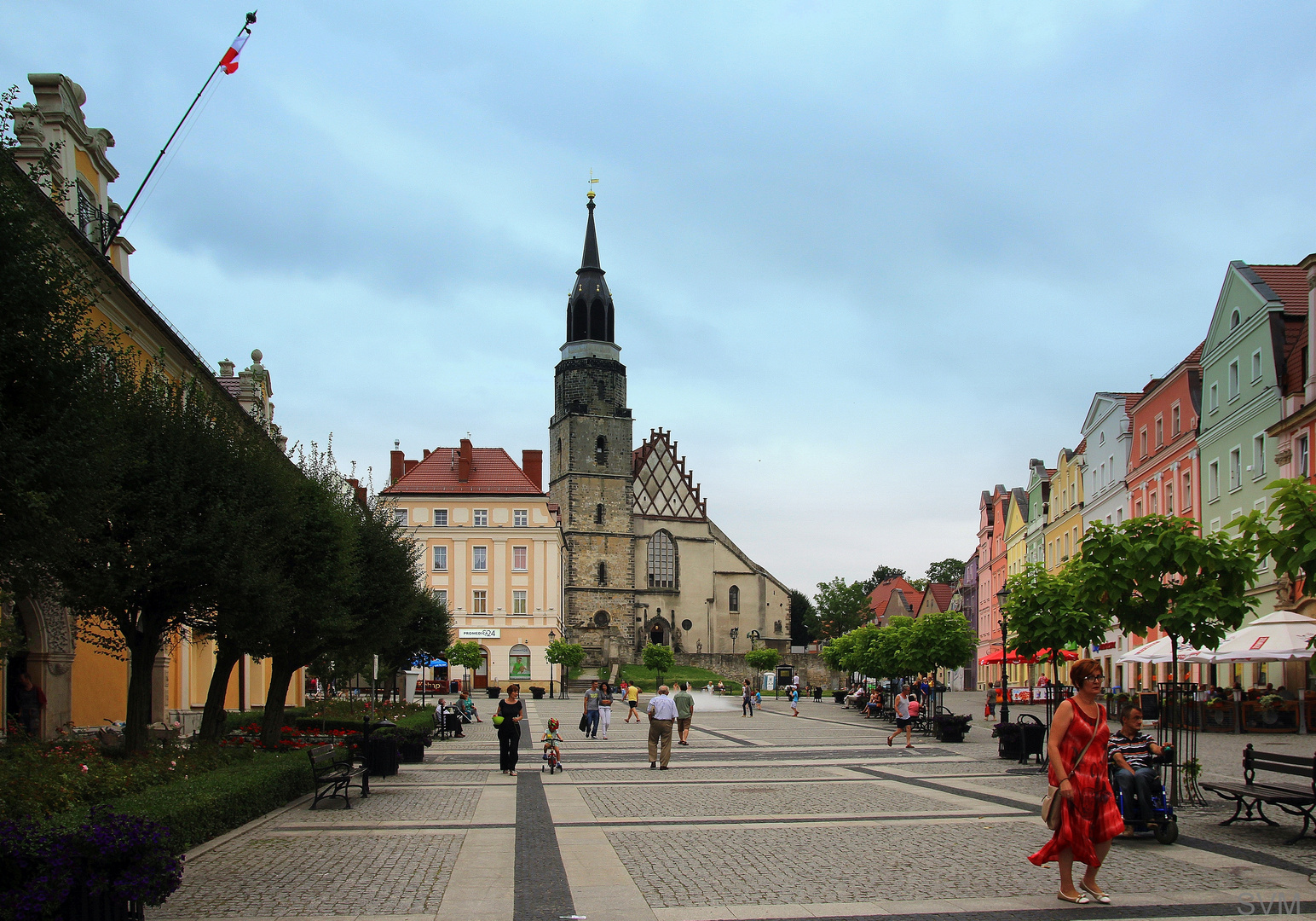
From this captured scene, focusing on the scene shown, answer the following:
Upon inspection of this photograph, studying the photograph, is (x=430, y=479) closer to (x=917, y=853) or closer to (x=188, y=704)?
(x=188, y=704)

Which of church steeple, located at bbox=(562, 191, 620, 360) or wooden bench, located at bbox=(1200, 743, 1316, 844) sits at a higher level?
church steeple, located at bbox=(562, 191, 620, 360)

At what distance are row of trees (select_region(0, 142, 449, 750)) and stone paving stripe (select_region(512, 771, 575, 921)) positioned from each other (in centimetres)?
472

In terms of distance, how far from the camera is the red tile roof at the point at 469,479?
77.6 m

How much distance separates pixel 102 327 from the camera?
20.6m

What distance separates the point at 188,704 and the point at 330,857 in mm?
20437

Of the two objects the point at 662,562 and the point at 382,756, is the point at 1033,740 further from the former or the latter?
the point at 662,562

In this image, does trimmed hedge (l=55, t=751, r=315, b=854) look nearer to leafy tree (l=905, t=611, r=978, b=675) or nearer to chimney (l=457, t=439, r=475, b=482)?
leafy tree (l=905, t=611, r=978, b=675)

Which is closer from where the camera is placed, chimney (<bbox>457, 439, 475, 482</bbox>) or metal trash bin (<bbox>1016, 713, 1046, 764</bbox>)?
metal trash bin (<bbox>1016, 713, 1046, 764</bbox>)

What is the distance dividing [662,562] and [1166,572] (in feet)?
267

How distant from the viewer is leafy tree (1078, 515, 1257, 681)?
15672mm

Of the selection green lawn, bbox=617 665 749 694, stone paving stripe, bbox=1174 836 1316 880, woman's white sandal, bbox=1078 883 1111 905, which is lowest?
green lawn, bbox=617 665 749 694

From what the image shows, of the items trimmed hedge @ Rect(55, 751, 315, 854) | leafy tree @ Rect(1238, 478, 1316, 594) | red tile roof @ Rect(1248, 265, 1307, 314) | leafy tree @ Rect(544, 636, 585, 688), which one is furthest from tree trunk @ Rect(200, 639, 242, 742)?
leafy tree @ Rect(544, 636, 585, 688)

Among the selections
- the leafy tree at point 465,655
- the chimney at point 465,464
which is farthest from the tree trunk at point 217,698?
the chimney at point 465,464

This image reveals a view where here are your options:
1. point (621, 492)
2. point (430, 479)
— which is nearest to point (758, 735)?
point (430, 479)
